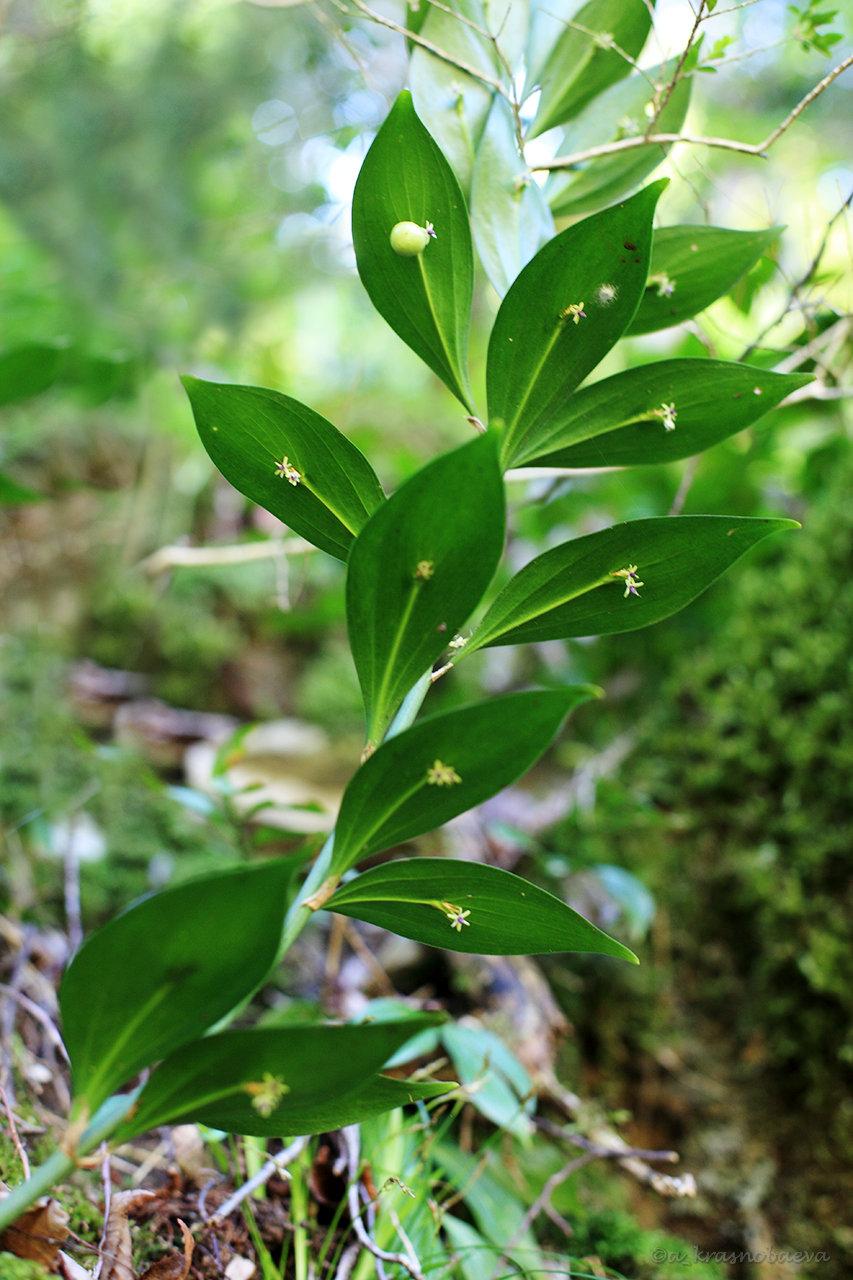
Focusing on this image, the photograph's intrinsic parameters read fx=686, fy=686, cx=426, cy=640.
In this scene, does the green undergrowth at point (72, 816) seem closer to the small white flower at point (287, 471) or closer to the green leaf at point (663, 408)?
the small white flower at point (287, 471)

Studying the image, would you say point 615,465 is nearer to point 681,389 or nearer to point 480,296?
point 681,389

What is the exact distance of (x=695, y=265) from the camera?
645 millimetres

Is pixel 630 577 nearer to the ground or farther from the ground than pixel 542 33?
nearer to the ground

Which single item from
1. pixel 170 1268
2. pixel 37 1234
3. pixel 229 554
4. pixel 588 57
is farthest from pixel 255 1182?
pixel 588 57

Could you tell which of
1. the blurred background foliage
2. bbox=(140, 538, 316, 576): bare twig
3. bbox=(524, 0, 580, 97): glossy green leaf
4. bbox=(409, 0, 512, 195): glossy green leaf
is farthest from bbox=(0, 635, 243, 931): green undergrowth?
bbox=(524, 0, 580, 97): glossy green leaf

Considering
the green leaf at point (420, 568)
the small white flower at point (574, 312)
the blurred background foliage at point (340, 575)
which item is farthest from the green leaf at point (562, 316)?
the blurred background foliage at point (340, 575)

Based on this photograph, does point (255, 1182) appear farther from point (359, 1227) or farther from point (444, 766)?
point (444, 766)

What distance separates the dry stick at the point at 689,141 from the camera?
644 millimetres

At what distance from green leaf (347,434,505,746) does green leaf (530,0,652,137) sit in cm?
54

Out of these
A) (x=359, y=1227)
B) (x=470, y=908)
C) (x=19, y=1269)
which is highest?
(x=470, y=908)

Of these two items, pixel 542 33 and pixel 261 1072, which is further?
pixel 542 33

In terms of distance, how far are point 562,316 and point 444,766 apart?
0.35 meters

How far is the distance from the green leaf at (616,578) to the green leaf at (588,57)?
0.50 meters

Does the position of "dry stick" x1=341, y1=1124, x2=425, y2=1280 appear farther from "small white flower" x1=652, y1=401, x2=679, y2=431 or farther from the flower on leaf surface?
"small white flower" x1=652, y1=401, x2=679, y2=431
